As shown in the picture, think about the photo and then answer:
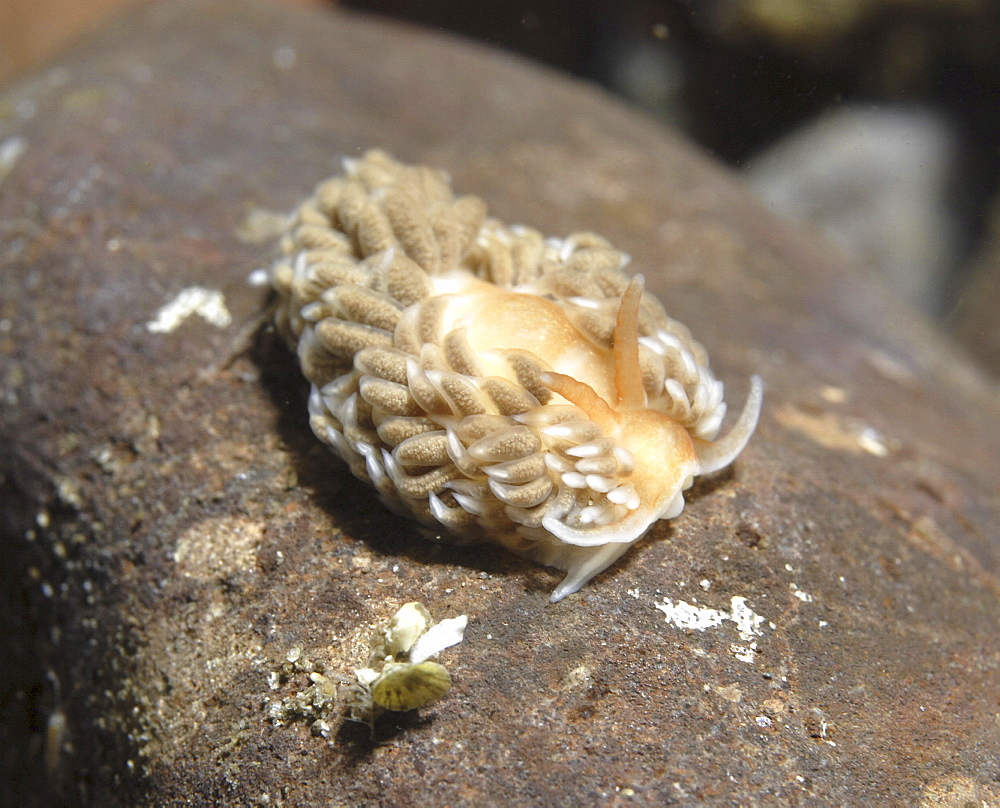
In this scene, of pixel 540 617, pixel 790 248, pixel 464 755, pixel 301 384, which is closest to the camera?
pixel 464 755

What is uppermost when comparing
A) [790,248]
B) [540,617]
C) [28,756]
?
[790,248]

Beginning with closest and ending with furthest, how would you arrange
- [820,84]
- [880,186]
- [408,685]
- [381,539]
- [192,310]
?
[408,685], [381,539], [192,310], [820,84], [880,186]

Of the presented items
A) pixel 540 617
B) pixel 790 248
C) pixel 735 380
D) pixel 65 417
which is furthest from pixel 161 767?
pixel 790 248

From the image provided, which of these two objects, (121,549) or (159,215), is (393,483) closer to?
(121,549)

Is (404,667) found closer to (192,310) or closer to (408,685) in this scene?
(408,685)

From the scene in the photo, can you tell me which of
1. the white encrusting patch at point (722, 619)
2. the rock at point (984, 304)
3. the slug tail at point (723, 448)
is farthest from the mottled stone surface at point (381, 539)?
the rock at point (984, 304)

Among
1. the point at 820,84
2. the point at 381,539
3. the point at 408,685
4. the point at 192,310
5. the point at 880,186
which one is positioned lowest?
the point at 192,310

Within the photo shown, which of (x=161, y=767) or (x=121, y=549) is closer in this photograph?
(x=161, y=767)

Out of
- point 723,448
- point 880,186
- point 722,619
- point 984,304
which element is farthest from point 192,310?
point 984,304

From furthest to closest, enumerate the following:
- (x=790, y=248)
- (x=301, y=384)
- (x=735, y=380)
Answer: (x=790, y=248) → (x=735, y=380) → (x=301, y=384)
